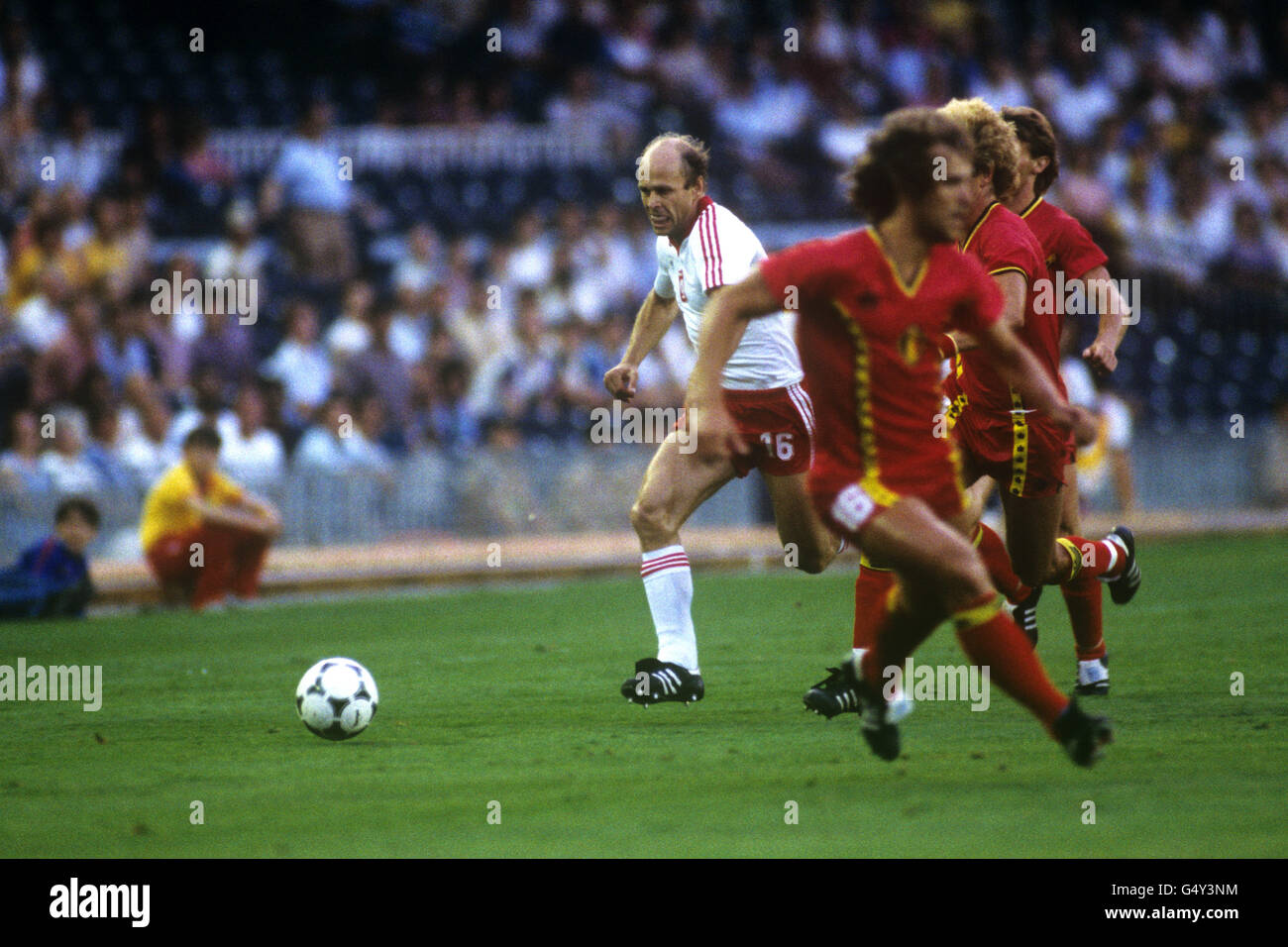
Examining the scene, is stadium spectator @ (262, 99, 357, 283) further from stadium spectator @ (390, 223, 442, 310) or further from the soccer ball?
the soccer ball

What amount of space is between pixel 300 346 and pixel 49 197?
2689 mm

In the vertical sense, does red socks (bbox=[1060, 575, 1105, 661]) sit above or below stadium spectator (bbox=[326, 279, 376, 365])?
below

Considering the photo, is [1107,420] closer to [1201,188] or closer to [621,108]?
[1201,188]

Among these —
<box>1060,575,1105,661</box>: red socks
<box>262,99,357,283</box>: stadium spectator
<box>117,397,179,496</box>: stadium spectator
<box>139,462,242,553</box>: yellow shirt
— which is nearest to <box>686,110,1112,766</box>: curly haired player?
<box>1060,575,1105,661</box>: red socks

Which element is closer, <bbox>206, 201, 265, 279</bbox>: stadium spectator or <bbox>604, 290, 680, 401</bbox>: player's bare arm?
<bbox>604, 290, 680, 401</bbox>: player's bare arm

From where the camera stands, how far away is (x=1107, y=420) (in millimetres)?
19047

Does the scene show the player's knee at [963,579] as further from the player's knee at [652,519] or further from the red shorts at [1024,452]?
the player's knee at [652,519]

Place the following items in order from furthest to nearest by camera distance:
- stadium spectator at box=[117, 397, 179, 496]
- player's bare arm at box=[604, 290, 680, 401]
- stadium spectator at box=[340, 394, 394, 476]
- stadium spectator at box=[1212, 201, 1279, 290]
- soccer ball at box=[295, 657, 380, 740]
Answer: stadium spectator at box=[1212, 201, 1279, 290] → stadium spectator at box=[340, 394, 394, 476] → stadium spectator at box=[117, 397, 179, 496] → player's bare arm at box=[604, 290, 680, 401] → soccer ball at box=[295, 657, 380, 740]

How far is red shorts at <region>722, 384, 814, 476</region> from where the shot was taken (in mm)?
7770

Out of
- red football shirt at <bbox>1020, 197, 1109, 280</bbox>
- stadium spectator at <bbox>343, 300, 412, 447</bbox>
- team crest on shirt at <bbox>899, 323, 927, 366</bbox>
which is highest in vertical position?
stadium spectator at <bbox>343, 300, 412, 447</bbox>

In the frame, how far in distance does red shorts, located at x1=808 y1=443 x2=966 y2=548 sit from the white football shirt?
2.04 m

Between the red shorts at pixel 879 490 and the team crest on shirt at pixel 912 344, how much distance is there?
0.32 metres

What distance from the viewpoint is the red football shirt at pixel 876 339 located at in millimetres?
5586

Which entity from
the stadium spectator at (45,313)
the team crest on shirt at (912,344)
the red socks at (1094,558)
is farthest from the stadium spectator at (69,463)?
the team crest on shirt at (912,344)
